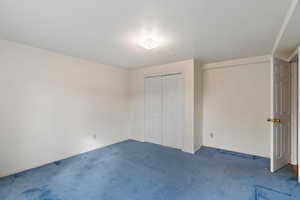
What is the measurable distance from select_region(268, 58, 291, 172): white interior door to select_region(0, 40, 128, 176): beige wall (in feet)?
11.7

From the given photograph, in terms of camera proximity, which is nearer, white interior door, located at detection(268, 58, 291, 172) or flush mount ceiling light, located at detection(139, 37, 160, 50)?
flush mount ceiling light, located at detection(139, 37, 160, 50)

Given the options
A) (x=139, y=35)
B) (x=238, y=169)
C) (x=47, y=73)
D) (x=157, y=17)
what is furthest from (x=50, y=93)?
(x=238, y=169)

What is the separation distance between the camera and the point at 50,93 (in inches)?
112

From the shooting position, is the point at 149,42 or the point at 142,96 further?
the point at 142,96

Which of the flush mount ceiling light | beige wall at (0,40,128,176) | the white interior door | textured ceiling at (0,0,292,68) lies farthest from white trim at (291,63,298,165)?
beige wall at (0,40,128,176)

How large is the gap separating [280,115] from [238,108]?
2.94ft

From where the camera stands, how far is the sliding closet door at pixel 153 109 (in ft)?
13.4

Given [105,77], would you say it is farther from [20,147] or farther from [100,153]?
[20,147]

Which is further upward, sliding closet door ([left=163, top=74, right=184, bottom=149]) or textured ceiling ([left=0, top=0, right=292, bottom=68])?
textured ceiling ([left=0, top=0, right=292, bottom=68])

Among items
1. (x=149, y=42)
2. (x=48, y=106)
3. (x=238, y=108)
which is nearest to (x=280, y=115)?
(x=238, y=108)

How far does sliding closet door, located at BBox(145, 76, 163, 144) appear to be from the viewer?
407 cm

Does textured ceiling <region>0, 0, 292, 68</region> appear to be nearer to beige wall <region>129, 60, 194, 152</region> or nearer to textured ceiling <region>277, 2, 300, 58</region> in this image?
textured ceiling <region>277, 2, 300, 58</region>

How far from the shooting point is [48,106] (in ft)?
9.27

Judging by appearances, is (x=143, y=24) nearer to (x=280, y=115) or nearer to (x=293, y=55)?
(x=293, y=55)
